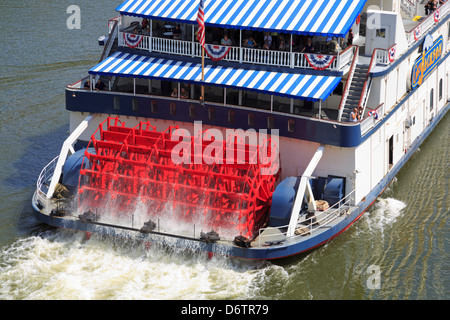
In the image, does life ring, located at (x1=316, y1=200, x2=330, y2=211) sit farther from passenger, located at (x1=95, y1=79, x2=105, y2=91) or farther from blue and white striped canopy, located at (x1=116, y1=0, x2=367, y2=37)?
passenger, located at (x1=95, y1=79, x2=105, y2=91)

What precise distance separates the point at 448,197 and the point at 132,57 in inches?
541

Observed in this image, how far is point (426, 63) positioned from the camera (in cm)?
3956

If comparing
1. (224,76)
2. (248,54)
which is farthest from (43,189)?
(248,54)

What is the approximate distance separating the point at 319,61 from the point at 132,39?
775cm

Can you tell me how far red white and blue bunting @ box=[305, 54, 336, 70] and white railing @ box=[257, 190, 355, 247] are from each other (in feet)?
15.5

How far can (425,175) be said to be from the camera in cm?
3888

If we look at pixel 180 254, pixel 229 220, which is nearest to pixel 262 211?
pixel 229 220

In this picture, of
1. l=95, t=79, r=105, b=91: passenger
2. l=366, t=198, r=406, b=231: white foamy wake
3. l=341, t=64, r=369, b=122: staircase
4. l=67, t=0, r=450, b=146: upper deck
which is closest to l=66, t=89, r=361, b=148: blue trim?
l=67, t=0, r=450, b=146: upper deck

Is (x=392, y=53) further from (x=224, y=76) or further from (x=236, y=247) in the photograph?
(x=236, y=247)

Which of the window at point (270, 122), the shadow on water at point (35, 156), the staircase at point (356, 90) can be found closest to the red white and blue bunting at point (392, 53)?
the staircase at point (356, 90)

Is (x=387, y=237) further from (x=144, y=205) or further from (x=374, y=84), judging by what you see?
(x=144, y=205)

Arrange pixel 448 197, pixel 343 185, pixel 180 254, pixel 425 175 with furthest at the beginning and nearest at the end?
pixel 425 175
pixel 448 197
pixel 343 185
pixel 180 254

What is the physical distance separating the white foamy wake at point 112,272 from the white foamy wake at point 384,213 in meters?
5.70

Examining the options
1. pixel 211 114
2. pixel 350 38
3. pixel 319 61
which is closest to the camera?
pixel 319 61
